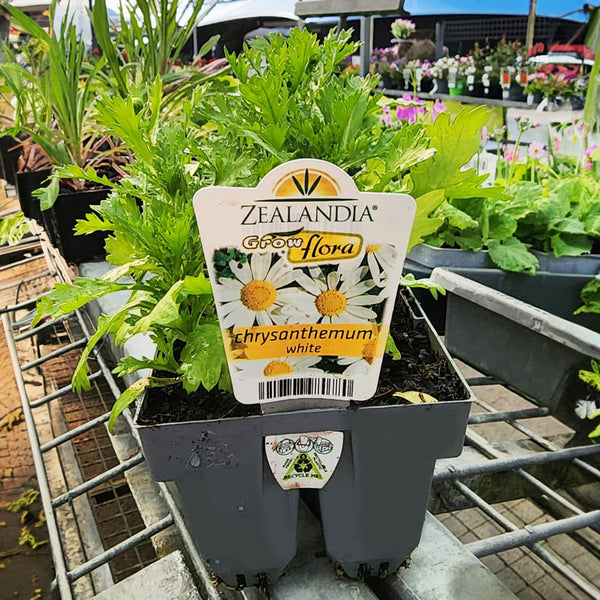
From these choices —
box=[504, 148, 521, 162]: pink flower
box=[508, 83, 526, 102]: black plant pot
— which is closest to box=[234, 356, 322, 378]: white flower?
box=[504, 148, 521, 162]: pink flower

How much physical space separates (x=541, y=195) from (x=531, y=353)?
536mm

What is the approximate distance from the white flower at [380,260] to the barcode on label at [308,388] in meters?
0.10

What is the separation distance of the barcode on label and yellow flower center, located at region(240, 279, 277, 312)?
7 cm

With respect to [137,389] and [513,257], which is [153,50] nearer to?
[513,257]

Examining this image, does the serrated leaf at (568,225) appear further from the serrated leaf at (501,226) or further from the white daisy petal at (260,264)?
the white daisy petal at (260,264)

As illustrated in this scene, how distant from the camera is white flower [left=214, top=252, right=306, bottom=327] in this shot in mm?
481

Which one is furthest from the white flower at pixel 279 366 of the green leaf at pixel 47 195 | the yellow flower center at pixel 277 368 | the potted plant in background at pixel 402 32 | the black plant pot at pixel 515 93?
the potted plant in background at pixel 402 32

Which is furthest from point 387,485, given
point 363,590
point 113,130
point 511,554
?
point 511,554

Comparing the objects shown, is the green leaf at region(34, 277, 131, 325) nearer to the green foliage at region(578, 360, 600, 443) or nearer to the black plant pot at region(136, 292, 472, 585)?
the black plant pot at region(136, 292, 472, 585)

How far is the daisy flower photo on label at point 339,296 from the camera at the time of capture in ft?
1.62

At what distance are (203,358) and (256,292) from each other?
3.5 inches

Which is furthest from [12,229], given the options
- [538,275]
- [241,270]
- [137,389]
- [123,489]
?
[538,275]

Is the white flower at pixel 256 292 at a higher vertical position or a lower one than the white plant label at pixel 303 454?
higher

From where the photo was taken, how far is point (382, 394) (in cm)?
56
